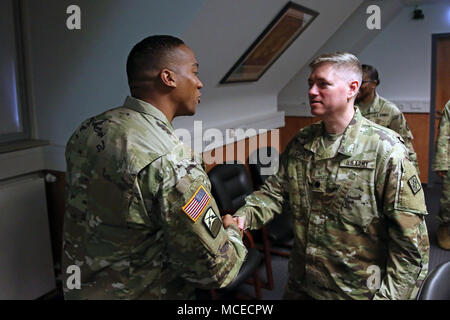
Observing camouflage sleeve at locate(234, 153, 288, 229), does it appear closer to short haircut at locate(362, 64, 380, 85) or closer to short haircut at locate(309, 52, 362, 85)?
short haircut at locate(309, 52, 362, 85)

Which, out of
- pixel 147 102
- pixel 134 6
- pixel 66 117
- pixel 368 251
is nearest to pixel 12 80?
pixel 66 117

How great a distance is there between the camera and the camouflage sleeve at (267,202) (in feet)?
5.58

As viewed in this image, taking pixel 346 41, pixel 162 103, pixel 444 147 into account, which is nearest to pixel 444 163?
pixel 444 147

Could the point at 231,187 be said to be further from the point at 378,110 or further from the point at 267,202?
the point at 378,110

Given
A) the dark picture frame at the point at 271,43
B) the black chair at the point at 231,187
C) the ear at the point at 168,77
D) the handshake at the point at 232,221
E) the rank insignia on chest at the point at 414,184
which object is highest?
the dark picture frame at the point at 271,43

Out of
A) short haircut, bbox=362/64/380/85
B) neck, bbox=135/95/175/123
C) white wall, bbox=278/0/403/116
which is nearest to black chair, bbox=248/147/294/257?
short haircut, bbox=362/64/380/85

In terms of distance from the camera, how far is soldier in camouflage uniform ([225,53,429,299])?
4.52 ft

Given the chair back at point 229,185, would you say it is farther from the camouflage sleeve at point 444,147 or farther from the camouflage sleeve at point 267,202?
the camouflage sleeve at point 444,147

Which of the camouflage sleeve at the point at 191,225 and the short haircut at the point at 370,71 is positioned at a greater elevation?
the short haircut at the point at 370,71

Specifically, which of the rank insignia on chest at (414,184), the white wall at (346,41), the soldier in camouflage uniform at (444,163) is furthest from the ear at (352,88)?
the white wall at (346,41)

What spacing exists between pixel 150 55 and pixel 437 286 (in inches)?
42.0

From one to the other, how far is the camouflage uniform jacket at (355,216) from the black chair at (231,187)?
3.77 ft

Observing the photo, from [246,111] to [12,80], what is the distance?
191 cm

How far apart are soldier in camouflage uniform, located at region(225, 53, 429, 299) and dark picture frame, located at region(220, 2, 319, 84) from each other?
1485mm
